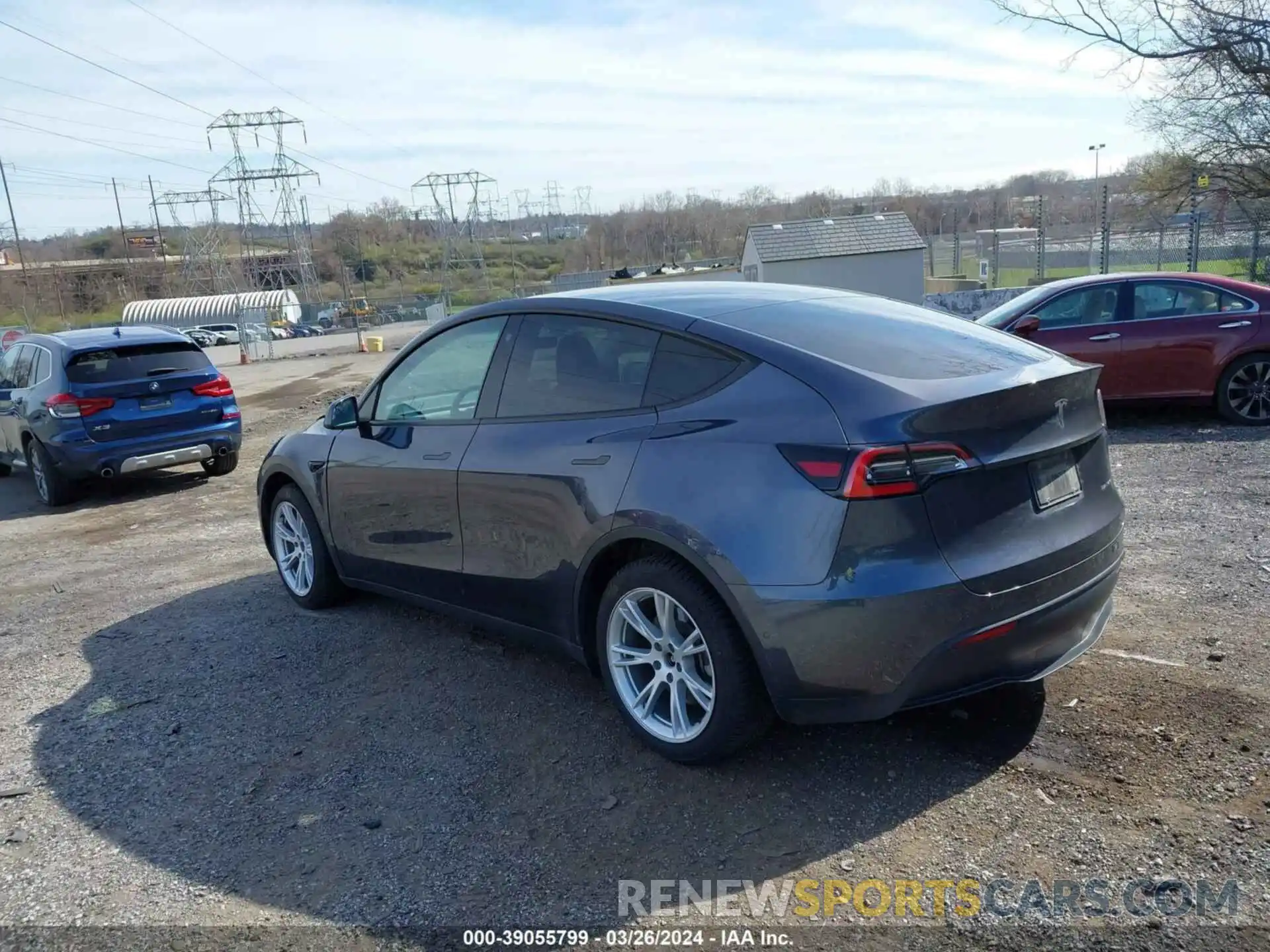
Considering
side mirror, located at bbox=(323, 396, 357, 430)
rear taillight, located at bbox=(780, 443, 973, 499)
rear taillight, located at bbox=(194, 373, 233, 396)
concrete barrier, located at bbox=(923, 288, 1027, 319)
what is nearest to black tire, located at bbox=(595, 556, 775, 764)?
rear taillight, located at bbox=(780, 443, 973, 499)

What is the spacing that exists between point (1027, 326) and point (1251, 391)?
2056 millimetres

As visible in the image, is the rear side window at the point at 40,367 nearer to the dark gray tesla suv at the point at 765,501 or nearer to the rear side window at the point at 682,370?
the dark gray tesla suv at the point at 765,501

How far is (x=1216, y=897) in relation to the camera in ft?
8.74

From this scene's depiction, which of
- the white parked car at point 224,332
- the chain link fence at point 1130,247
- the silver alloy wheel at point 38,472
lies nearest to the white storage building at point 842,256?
the chain link fence at point 1130,247

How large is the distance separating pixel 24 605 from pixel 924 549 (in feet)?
20.1

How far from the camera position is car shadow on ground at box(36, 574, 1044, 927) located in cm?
303

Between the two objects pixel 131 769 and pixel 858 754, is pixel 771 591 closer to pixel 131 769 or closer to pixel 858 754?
pixel 858 754

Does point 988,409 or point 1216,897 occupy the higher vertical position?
point 988,409

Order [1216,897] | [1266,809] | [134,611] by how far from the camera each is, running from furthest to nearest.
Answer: [134,611] < [1266,809] < [1216,897]

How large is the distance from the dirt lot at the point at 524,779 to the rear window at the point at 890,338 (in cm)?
136

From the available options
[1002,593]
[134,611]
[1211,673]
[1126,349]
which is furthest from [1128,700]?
[1126,349]

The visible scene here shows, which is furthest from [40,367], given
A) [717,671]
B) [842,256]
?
[842,256]

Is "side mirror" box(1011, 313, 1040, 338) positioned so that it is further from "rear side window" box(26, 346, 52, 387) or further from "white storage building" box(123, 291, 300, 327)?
"white storage building" box(123, 291, 300, 327)

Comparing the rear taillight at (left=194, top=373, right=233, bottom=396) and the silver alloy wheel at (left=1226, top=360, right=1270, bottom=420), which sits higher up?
the rear taillight at (left=194, top=373, right=233, bottom=396)
